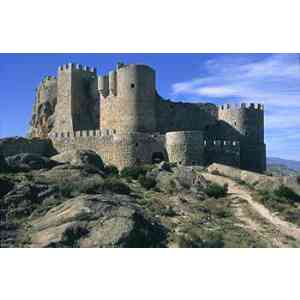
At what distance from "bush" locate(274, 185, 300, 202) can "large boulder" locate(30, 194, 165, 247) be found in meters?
10.4

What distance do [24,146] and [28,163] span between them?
19.5 ft

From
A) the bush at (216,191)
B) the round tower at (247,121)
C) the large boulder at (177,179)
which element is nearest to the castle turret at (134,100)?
the large boulder at (177,179)

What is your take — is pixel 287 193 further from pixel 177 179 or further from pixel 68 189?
pixel 68 189

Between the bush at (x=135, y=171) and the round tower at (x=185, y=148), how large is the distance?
3.06 m

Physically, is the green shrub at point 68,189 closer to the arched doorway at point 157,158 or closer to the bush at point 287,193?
the bush at point 287,193

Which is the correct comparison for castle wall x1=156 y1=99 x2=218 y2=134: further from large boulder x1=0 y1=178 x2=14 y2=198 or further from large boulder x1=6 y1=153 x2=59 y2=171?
large boulder x1=0 y1=178 x2=14 y2=198

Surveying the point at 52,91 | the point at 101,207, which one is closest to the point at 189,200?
the point at 101,207

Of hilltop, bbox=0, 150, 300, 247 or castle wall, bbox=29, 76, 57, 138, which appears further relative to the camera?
castle wall, bbox=29, 76, 57, 138

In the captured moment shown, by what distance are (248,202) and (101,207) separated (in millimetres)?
9681

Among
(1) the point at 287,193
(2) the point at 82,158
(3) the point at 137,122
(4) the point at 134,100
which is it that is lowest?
(1) the point at 287,193

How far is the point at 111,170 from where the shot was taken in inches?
1166

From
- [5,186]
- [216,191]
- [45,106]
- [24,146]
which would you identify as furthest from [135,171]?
[45,106]

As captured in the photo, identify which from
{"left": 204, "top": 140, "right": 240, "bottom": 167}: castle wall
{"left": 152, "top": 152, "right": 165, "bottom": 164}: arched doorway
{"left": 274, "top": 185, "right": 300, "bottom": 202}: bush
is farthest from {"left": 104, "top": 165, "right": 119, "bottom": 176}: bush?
{"left": 274, "top": 185, "right": 300, "bottom": 202}: bush

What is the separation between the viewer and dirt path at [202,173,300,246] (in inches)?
826
